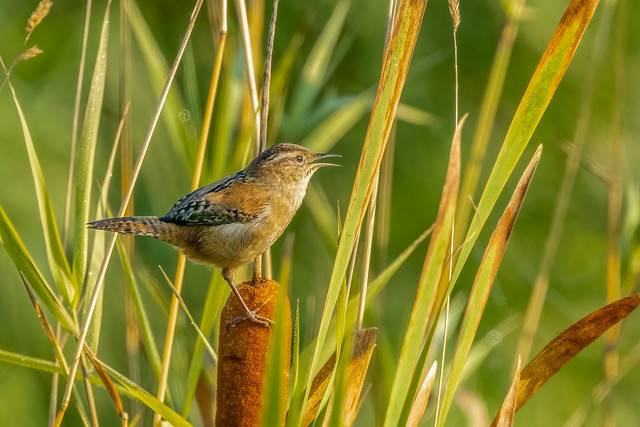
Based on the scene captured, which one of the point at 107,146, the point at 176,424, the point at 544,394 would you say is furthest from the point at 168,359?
the point at 544,394

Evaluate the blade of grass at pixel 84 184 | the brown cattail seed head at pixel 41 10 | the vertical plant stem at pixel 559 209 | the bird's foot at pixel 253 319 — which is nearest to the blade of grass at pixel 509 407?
the bird's foot at pixel 253 319

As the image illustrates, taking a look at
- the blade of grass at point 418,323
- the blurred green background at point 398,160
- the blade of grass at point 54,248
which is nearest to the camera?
the blade of grass at point 418,323

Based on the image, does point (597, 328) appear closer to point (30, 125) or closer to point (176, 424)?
point (176, 424)

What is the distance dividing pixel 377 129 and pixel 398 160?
2834 mm

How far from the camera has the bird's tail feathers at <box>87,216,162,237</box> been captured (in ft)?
5.56

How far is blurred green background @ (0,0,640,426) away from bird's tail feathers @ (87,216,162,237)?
0.86 meters

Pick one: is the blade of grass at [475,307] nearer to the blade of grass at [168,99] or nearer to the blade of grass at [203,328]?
the blade of grass at [203,328]

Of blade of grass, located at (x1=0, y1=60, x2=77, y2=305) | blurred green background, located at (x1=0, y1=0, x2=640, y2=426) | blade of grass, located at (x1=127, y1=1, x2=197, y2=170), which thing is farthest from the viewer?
blurred green background, located at (x1=0, y1=0, x2=640, y2=426)

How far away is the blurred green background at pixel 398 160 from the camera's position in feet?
11.2

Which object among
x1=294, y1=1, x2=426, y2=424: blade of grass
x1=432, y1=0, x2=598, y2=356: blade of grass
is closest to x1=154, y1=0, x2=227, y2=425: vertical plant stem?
x1=294, y1=1, x2=426, y2=424: blade of grass

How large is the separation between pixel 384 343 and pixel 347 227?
0.61 metres

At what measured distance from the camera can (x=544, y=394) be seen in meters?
4.32

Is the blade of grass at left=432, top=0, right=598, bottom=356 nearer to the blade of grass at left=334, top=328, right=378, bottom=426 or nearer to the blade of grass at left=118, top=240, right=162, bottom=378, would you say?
the blade of grass at left=334, top=328, right=378, bottom=426

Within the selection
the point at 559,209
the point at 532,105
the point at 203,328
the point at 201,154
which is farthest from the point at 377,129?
the point at 559,209
